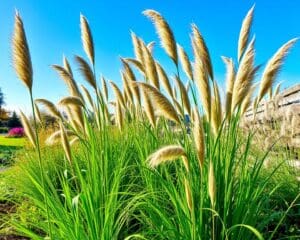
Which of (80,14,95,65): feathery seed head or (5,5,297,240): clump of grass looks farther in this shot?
(80,14,95,65): feathery seed head

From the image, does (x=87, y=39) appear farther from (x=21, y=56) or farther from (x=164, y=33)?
(x=21, y=56)

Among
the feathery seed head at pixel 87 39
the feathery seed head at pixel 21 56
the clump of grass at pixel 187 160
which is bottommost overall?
the clump of grass at pixel 187 160

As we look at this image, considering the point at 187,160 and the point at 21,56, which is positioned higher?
the point at 21,56

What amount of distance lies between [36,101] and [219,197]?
58.2 inches

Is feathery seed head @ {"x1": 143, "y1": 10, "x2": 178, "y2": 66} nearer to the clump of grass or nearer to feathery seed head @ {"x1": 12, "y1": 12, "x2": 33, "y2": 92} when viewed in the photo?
the clump of grass

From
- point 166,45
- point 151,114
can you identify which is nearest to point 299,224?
point 151,114

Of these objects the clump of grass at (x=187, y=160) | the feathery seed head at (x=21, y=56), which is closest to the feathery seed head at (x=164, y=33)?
the clump of grass at (x=187, y=160)

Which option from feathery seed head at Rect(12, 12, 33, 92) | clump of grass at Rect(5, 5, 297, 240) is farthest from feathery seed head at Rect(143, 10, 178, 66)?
feathery seed head at Rect(12, 12, 33, 92)

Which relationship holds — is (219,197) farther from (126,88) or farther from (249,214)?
(126,88)

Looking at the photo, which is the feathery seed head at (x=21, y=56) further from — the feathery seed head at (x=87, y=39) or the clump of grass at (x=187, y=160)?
the feathery seed head at (x=87, y=39)

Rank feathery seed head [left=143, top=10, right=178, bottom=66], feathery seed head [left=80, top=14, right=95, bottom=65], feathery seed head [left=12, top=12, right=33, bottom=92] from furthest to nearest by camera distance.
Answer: feathery seed head [left=80, top=14, right=95, bottom=65] < feathery seed head [left=143, top=10, right=178, bottom=66] < feathery seed head [left=12, top=12, right=33, bottom=92]

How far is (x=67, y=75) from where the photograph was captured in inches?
116

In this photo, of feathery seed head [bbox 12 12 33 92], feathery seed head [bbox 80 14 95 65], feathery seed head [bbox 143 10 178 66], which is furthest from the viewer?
feathery seed head [bbox 80 14 95 65]

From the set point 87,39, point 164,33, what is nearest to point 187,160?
point 164,33
